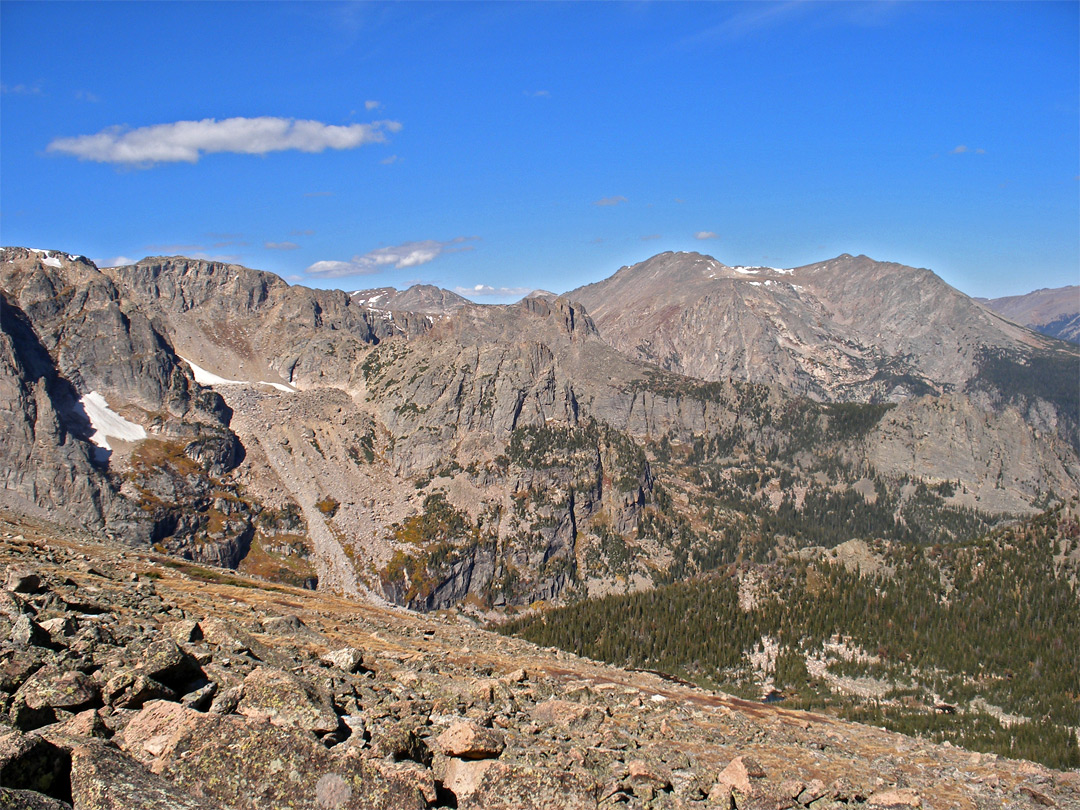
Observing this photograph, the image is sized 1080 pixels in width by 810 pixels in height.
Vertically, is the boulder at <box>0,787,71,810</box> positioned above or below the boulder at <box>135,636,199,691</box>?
above

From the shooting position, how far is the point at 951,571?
15150cm

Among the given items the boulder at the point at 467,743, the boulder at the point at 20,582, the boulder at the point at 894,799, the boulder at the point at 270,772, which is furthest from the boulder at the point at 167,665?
the boulder at the point at 894,799

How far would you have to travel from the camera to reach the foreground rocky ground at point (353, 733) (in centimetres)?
1697

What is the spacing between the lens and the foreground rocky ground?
668 inches

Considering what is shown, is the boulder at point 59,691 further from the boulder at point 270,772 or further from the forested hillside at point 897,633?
the forested hillside at point 897,633

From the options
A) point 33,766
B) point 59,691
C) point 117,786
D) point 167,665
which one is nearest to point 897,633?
point 167,665

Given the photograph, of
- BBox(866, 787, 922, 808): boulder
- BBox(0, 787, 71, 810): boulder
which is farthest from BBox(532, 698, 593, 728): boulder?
BBox(0, 787, 71, 810): boulder

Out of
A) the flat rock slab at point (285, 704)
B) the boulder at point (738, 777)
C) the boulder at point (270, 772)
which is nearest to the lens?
the boulder at point (270, 772)

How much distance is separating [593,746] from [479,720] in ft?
17.1

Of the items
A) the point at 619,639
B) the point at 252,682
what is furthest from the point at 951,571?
the point at 252,682

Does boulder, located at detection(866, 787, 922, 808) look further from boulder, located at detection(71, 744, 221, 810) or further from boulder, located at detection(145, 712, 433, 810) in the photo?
boulder, located at detection(71, 744, 221, 810)

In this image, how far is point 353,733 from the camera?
21.6 metres

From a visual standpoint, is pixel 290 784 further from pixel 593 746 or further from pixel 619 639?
pixel 619 639

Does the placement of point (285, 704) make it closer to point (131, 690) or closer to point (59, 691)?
point (131, 690)
